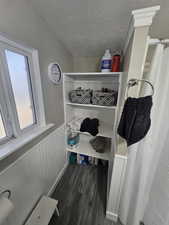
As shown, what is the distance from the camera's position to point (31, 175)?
3.16 feet

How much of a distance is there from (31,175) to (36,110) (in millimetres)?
670

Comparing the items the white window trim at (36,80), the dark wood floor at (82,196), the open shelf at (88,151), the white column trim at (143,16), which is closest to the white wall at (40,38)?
the white window trim at (36,80)

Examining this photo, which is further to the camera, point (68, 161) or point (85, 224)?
point (68, 161)

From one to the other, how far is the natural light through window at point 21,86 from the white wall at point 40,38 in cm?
15

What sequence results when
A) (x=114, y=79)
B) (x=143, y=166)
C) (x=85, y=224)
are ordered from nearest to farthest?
(x=143, y=166) → (x=85, y=224) → (x=114, y=79)

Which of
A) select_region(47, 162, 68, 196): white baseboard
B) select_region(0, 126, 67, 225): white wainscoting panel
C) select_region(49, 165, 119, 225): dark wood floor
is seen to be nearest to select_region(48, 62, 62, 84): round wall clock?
select_region(0, 126, 67, 225): white wainscoting panel

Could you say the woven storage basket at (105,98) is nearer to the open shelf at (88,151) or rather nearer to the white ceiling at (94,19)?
the white ceiling at (94,19)

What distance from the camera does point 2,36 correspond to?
0.65 m

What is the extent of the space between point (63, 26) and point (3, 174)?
4.72 ft

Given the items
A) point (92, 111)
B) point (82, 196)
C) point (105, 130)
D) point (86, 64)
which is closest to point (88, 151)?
point (105, 130)

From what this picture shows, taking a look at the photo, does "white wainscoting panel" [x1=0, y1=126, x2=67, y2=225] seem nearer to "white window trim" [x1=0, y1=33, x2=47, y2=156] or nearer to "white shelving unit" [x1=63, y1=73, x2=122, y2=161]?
"white window trim" [x1=0, y1=33, x2=47, y2=156]

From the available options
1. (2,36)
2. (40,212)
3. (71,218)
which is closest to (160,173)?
(71,218)

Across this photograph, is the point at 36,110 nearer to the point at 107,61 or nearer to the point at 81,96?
the point at 81,96

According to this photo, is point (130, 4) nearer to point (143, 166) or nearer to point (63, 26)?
point (63, 26)
